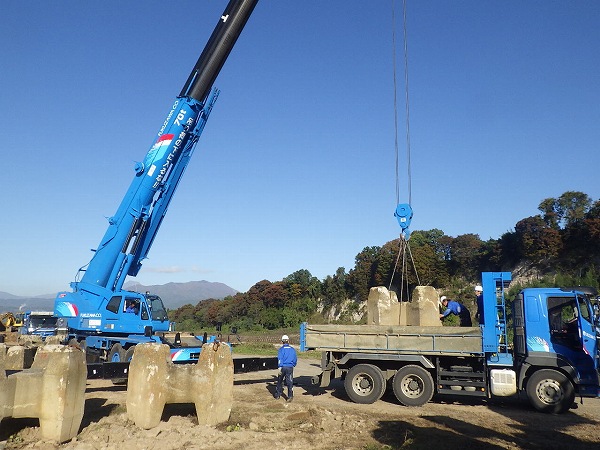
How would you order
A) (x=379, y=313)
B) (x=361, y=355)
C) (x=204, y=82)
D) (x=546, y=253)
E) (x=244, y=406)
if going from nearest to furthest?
(x=244, y=406) < (x=361, y=355) < (x=379, y=313) < (x=204, y=82) < (x=546, y=253)

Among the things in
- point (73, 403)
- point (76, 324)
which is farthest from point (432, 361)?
point (76, 324)

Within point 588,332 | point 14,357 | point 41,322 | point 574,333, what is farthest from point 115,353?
point 588,332

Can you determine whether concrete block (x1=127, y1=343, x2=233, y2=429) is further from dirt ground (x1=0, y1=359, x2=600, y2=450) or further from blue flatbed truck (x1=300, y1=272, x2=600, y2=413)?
blue flatbed truck (x1=300, y1=272, x2=600, y2=413)

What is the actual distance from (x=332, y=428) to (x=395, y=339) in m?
3.33

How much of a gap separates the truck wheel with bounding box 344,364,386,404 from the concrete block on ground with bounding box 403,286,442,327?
1653mm

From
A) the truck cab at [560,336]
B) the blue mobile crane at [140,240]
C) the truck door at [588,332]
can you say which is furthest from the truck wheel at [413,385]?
the blue mobile crane at [140,240]

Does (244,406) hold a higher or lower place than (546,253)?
lower

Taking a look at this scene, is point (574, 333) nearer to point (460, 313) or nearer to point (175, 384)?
point (460, 313)

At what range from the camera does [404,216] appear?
42.7ft

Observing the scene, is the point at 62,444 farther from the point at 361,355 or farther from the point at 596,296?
the point at 596,296

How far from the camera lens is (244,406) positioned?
1066cm

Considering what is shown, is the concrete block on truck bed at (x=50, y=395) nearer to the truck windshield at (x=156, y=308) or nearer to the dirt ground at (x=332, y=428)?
the dirt ground at (x=332, y=428)

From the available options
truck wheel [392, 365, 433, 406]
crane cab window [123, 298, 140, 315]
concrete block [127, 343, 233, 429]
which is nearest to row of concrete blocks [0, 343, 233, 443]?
concrete block [127, 343, 233, 429]

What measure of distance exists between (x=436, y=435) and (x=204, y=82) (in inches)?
494
